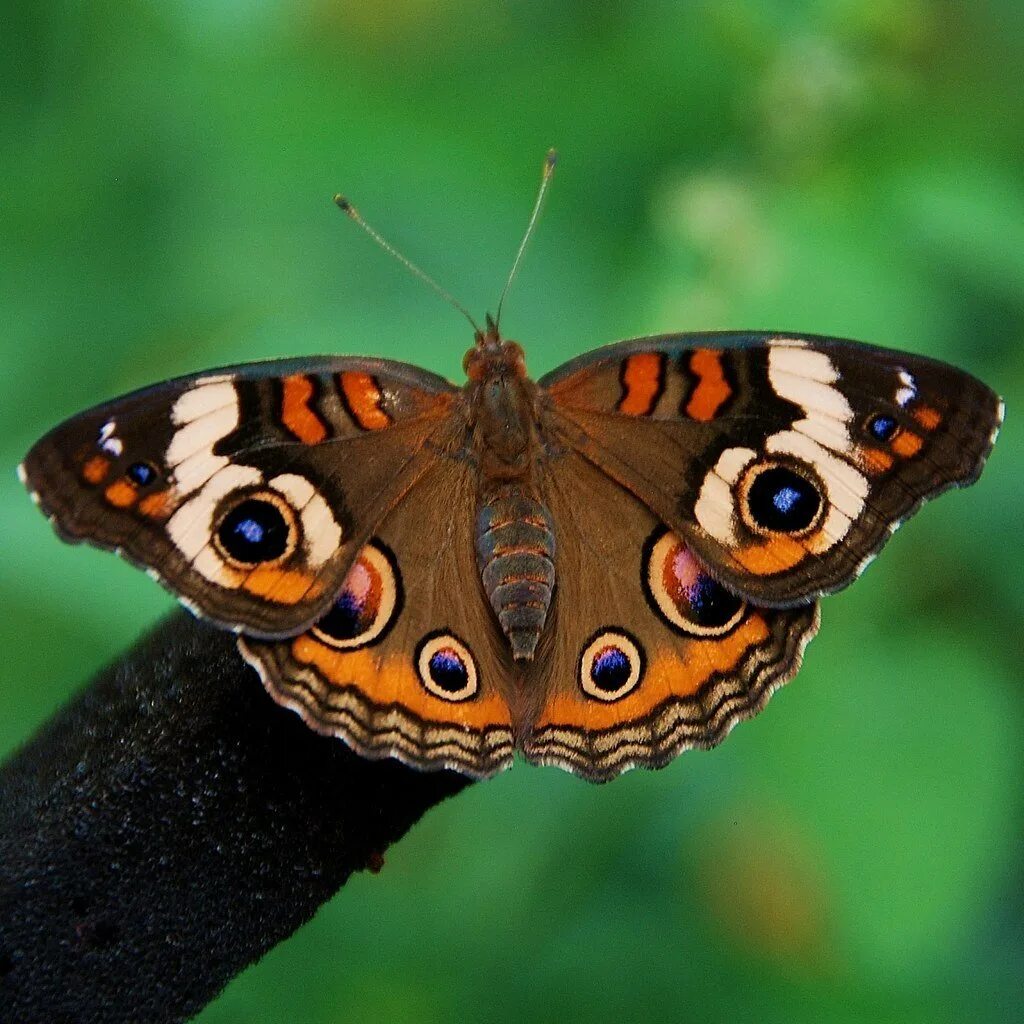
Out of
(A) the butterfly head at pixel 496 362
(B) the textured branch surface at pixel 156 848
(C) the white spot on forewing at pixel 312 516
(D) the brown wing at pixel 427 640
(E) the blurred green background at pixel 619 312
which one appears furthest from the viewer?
(E) the blurred green background at pixel 619 312

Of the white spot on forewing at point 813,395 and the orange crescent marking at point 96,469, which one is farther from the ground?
the white spot on forewing at point 813,395

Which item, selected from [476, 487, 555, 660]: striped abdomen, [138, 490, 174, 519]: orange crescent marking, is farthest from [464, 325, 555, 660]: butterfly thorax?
[138, 490, 174, 519]: orange crescent marking

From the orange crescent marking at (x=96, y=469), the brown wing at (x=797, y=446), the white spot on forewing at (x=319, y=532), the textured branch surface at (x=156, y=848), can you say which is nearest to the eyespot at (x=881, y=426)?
the brown wing at (x=797, y=446)

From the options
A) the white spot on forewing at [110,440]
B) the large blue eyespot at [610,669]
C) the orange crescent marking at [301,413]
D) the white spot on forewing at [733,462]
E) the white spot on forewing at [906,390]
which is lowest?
the large blue eyespot at [610,669]

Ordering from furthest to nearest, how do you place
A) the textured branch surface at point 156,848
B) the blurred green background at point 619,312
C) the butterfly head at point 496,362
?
the blurred green background at point 619,312 < the butterfly head at point 496,362 < the textured branch surface at point 156,848

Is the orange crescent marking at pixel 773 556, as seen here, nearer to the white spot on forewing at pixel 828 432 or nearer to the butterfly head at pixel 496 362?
the white spot on forewing at pixel 828 432

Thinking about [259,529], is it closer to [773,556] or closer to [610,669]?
[610,669]

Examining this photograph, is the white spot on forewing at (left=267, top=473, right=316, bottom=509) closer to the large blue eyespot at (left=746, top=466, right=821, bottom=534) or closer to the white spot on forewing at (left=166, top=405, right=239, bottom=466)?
the white spot on forewing at (left=166, top=405, right=239, bottom=466)
